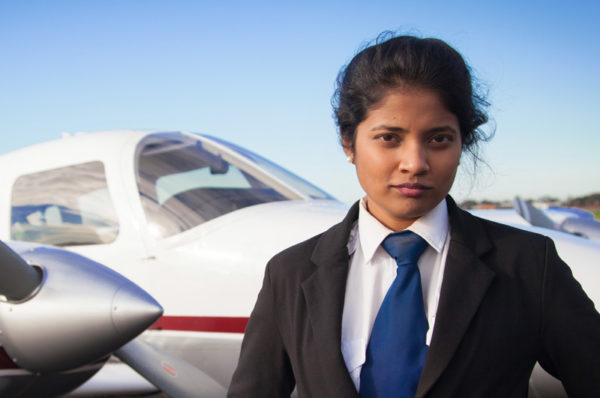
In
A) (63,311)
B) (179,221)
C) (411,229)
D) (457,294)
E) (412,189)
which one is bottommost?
(63,311)

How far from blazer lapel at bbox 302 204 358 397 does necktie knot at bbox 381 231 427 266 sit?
121 millimetres

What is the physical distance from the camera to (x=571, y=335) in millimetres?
1104

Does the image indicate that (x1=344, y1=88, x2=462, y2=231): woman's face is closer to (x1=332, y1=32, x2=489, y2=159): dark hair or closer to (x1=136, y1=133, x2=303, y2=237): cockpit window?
Result: (x1=332, y1=32, x2=489, y2=159): dark hair

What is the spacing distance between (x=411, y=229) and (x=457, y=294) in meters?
0.20

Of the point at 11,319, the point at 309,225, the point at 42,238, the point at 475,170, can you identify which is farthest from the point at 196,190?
the point at 475,170

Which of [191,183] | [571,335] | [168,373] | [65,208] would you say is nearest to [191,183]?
[191,183]

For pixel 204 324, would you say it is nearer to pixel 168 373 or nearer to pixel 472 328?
pixel 168 373

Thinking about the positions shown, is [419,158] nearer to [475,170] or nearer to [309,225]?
[475,170]

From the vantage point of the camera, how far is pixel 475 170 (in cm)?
160

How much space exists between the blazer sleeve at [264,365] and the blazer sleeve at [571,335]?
0.61 metres

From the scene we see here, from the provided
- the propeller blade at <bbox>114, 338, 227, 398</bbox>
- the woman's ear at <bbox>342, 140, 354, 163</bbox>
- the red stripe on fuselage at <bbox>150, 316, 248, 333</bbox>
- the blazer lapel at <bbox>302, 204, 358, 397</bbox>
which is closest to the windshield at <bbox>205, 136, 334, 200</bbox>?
the red stripe on fuselage at <bbox>150, 316, 248, 333</bbox>

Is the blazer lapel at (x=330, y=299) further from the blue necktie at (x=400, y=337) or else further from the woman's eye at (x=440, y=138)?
the woman's eye at (x=440, y=138)

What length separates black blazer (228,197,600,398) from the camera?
1.10 m

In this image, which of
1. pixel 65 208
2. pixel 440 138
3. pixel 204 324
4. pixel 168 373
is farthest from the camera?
pixel 65 208
